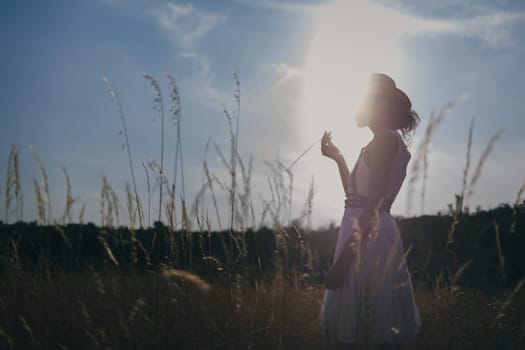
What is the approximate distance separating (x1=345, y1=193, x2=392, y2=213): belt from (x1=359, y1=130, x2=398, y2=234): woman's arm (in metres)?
0.19

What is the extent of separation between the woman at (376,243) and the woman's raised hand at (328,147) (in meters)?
0.30

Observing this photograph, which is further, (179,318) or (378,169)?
(179,318)

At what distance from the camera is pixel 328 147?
3633mm

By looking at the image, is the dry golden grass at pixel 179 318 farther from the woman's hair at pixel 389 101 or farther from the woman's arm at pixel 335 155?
the woman's hair at pixel 389 101

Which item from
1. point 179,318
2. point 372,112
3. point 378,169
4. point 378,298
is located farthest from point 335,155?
→ point 179,318

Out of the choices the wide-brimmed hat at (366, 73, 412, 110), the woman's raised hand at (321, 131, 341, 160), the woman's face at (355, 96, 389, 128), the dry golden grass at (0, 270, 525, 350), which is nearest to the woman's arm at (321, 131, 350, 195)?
the woman's raised hand at (321, 131, 341, 160)

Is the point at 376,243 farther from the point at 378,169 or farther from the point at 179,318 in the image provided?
the point at 179,318

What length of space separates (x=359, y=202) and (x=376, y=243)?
26 cm

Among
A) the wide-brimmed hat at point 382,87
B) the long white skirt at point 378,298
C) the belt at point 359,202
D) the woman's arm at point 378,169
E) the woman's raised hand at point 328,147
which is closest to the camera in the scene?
the woman's arm at point 378,169

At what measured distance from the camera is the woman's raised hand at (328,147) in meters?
3.63

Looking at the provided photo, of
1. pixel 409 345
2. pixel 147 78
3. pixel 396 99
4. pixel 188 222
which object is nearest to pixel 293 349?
pixel 409 345

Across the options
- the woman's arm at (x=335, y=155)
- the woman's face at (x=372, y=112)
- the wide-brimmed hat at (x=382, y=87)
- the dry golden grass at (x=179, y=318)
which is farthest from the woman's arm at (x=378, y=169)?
the dry golden grass at (x=179, y=318)

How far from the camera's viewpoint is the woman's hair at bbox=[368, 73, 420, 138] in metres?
3.31

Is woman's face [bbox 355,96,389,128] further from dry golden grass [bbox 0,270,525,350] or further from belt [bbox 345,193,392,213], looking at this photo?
dry golden grass [bbox 0,270,525,350]
